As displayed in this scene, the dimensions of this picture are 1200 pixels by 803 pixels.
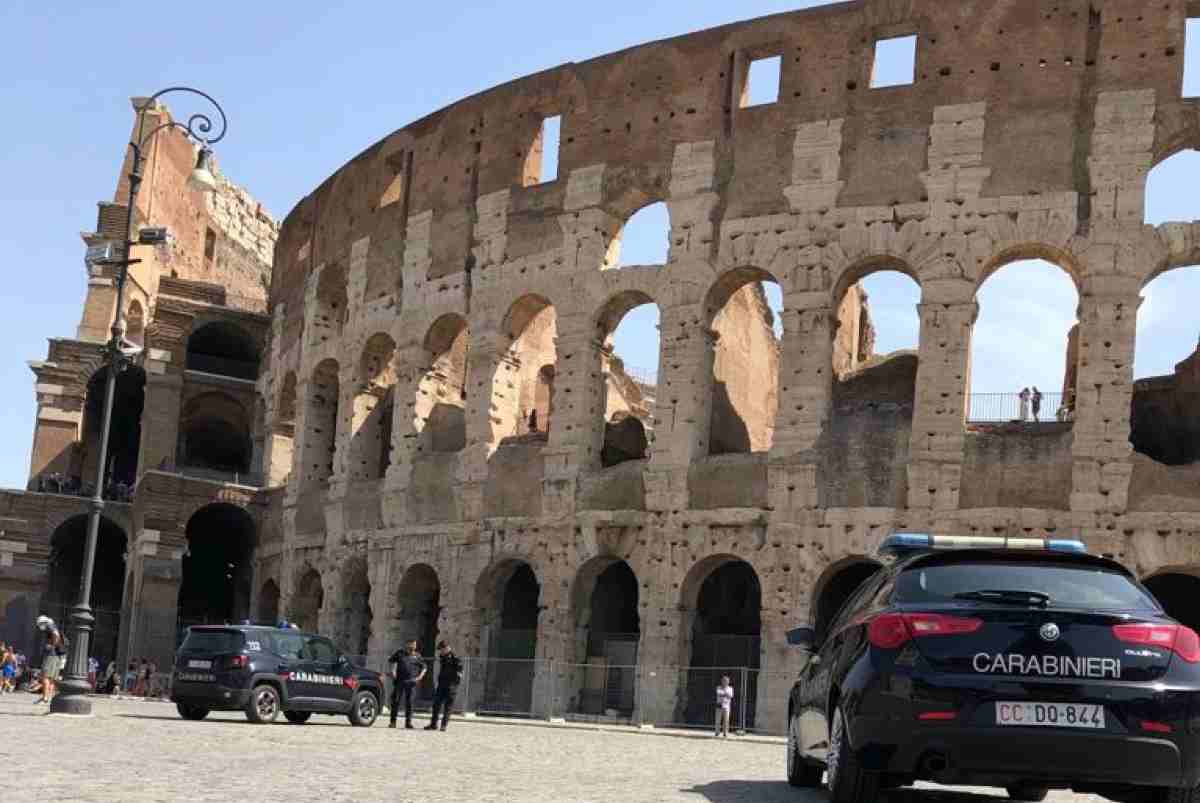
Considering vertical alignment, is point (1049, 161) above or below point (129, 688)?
above

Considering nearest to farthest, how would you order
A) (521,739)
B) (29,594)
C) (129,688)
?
1. (521,739)
2. (129,688)
3. (29,594)

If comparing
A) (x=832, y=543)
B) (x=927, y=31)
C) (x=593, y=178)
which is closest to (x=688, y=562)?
(x=832, y=543)

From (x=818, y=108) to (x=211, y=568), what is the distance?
23.8 meters

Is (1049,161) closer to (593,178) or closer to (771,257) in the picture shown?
(771,257)

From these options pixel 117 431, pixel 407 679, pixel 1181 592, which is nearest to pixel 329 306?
pixel 117 431

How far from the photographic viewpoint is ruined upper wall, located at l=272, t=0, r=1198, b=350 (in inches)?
992

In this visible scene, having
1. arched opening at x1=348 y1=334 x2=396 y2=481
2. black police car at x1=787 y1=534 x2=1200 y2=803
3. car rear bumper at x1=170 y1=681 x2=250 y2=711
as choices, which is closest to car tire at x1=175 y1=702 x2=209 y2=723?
car rear bumper at x1=170 y1=681 x2=250 y2=711

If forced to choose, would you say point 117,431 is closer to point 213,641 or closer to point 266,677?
point 213,641

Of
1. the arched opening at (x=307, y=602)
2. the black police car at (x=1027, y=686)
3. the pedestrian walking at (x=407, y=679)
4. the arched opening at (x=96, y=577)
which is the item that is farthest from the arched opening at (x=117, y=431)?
the black police car at (x=1027, y=686)

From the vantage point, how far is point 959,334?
1002 inches

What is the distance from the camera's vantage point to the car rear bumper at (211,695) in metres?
19.9

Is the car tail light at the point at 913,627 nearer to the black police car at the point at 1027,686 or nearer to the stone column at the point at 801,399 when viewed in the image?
the black police car at the point at 1027,686

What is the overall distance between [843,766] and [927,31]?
66.3 feet

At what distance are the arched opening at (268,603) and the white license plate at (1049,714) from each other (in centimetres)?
3206
